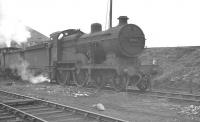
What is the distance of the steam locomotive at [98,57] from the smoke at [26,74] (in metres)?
1.31

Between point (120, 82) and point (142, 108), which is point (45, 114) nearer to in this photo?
point (142, 108)

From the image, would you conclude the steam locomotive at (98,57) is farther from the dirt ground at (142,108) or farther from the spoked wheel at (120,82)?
the dirt ground at (142,108)

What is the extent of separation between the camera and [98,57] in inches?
605

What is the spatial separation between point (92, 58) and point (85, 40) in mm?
1396

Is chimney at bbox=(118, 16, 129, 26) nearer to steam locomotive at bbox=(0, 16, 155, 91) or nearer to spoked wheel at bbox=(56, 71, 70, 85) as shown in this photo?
steam locomotive at bbox=(0, 16, 155, 91)

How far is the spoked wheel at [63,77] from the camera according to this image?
681 inches

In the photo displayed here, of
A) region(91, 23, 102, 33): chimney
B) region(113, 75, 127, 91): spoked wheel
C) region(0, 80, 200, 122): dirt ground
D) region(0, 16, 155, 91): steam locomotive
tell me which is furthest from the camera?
region(91, 23, 102, 33): chimney

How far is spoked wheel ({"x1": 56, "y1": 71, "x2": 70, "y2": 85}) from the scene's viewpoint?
1730cm

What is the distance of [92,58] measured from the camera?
1510 centimetres

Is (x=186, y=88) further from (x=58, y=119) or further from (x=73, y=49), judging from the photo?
(x=58, y=119)

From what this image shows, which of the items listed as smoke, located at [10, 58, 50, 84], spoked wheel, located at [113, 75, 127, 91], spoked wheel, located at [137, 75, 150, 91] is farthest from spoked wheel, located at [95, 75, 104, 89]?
smoke, located at [10, 58, 50, 84]

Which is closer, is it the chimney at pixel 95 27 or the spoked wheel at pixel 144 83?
the spoked wheel at pixel 144 83

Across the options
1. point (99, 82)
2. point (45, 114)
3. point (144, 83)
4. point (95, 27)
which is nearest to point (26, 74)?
point (95, 27)

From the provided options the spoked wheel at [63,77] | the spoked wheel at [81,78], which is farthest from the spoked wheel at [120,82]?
the spoked wheel at [63,77]
